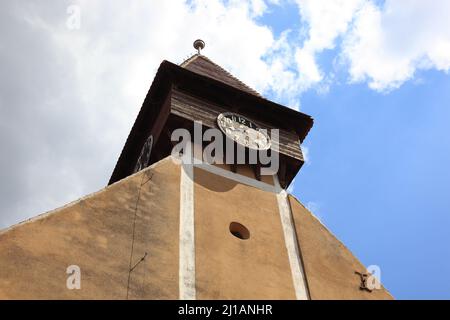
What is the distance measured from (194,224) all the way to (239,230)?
1.35 m

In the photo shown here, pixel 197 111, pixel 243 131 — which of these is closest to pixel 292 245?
pixel 243 131

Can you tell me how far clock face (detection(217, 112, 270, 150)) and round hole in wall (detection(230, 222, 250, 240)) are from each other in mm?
3107

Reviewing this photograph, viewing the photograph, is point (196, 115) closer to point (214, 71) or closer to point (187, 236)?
point (187, 236)

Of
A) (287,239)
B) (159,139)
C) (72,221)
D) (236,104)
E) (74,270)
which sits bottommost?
(74,270)

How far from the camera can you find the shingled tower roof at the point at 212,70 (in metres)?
20.2

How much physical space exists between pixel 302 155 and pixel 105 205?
7.33 metres

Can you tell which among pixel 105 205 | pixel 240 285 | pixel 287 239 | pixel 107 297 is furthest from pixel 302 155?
pixel 107 297

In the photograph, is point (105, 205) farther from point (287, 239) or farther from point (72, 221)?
point (287, 239)

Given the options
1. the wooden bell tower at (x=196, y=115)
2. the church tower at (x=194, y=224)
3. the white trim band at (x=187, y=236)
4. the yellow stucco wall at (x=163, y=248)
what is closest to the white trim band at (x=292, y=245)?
the church tower at (x=194, y=224)

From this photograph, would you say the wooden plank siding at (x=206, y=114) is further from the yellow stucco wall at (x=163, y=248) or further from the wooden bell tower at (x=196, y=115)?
the yellow stucco wall at (x=163, y=248)

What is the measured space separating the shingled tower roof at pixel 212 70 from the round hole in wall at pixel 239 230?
23.1 feet

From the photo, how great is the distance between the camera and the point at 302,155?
17.5 m
